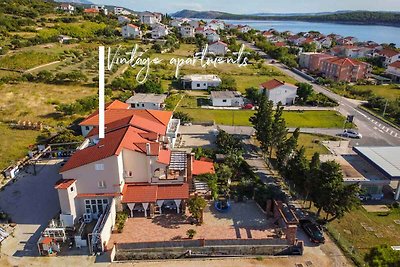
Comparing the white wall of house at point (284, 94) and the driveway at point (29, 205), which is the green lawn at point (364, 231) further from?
the white wall of house at point (284, 94)

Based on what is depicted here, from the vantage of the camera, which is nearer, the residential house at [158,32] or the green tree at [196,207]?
the green tree at [196,207]

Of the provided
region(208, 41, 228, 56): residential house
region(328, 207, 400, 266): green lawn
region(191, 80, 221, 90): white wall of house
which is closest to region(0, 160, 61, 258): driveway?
region(328, 207, 400, 266): green lawn

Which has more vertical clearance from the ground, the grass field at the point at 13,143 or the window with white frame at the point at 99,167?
the window with white frame at the point at 99,167

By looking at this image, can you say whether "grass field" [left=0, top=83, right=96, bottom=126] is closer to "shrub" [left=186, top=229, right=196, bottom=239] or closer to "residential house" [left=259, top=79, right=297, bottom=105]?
"shrub" [left=186, top=229, right=196, bottom=239]

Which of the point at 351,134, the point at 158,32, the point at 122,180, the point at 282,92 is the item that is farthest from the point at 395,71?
the point at 158,32

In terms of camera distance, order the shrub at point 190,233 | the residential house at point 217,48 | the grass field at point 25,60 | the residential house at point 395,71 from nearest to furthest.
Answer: the shrub at point 190,233, the grass field at point 25,60, the residential house at point 395,71, the residential house at point 217,48

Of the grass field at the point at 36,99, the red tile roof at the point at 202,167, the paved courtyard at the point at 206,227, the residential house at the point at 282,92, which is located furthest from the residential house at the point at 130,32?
the paved courtyard at the point at 206,227

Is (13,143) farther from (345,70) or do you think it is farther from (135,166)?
(345,70)
